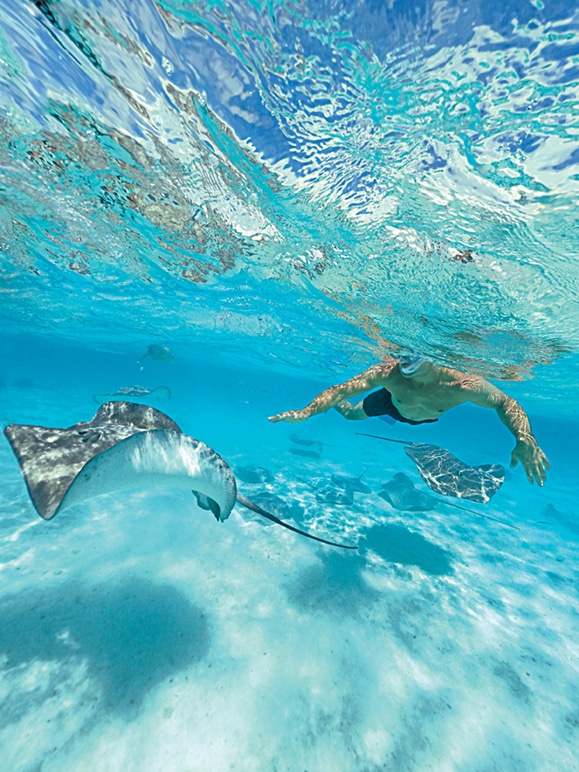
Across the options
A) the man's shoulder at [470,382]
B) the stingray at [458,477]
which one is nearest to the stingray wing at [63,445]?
the man's shoulder at [470,382]

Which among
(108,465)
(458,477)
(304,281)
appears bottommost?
(458,477)

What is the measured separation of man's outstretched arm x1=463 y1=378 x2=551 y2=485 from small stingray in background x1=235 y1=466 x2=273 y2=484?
9882mm

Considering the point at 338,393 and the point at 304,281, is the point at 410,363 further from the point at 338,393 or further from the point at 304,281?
the point at 304,281

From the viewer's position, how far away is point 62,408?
27453 mm

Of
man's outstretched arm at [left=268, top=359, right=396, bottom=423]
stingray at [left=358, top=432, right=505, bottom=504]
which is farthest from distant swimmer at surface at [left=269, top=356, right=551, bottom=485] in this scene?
stingray at [left=358, top=432, right=505, bottom=504]

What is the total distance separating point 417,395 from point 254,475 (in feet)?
30.2

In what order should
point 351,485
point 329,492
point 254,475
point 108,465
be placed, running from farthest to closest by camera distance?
point 351,485 < point 254,475 < point 329,492 < point 108,465

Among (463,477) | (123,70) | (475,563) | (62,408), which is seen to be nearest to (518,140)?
(123,70)

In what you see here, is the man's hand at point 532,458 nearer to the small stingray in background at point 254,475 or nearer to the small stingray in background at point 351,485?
the small stingray in background at point 351,485

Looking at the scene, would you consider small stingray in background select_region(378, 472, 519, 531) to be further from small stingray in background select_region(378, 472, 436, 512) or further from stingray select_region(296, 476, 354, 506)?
stingray select_region(296, 476, 354, 506)

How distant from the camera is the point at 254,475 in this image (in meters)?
14.7

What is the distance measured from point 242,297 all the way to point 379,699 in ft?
49.7

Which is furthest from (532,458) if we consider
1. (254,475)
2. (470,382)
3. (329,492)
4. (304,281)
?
(254,475)

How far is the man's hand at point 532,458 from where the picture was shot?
4.76 metres
